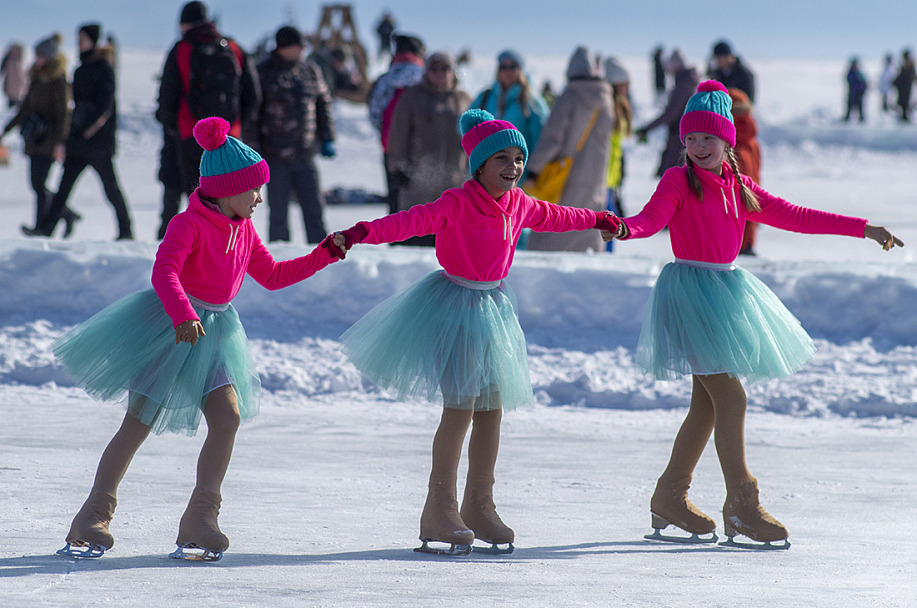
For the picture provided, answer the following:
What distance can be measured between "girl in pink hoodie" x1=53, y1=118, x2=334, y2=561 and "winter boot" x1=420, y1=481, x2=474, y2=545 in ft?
2.17

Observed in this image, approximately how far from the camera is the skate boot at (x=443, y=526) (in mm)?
4355

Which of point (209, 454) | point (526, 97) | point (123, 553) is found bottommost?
point (123, 553)

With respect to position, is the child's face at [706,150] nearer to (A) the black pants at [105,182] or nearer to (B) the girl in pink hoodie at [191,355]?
(B) the girl in pink hoodie at [191,355]

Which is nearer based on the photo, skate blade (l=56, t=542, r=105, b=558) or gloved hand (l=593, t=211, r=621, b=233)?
skate blade (l=56, t=542, r=105, b=558)

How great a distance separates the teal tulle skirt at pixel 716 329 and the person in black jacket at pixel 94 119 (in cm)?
604

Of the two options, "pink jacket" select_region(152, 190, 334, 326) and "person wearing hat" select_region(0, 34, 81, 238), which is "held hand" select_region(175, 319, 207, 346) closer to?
"pink jacket" select_region(152, 190, 334, 326)

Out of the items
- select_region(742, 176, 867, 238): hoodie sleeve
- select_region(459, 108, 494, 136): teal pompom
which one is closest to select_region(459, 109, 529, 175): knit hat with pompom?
select_region(459, 108, 494, 136): teal pompom

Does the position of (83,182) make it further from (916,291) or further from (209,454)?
(209,454)

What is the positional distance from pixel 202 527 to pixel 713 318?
6.02ft

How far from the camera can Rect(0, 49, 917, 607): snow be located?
3939mm

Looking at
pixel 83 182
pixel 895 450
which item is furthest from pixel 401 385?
pixel 83 182

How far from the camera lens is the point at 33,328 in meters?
7.60

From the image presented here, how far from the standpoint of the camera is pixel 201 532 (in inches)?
161

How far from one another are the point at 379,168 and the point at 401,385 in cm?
1896
